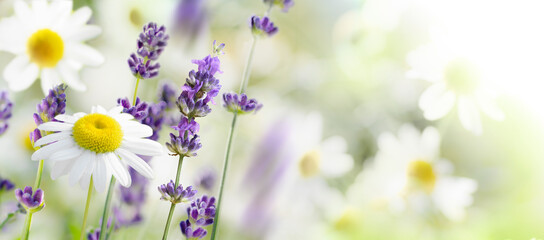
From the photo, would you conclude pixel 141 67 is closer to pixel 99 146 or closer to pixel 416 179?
pixel 99 146

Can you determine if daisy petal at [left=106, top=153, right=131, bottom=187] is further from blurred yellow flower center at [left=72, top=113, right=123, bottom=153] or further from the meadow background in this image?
the meadow background

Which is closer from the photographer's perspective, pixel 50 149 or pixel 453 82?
pixel 50 149

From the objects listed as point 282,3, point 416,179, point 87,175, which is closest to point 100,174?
point 87,175

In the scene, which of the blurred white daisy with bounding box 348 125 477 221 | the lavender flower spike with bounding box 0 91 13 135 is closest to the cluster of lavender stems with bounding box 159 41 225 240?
the lavender flower spike with bounding box 0 91 13 135

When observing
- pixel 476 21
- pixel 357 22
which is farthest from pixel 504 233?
pixel 357 22

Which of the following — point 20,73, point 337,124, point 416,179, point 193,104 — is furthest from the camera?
point 337,124

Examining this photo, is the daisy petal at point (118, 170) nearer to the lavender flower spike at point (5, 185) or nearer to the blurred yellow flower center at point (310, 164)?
the lavender flower spike at point (5, 185)

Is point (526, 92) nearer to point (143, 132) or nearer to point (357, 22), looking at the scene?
point (357, 22)
